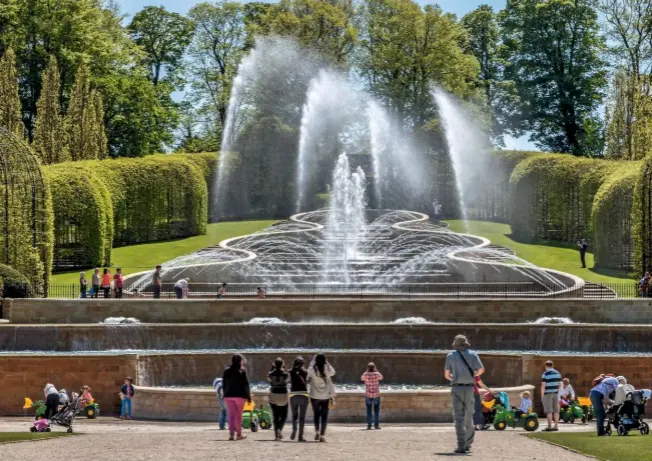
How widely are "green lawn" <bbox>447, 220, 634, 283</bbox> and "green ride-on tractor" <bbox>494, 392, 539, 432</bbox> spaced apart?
2657 cm

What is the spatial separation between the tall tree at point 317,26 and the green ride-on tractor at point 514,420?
193 feet

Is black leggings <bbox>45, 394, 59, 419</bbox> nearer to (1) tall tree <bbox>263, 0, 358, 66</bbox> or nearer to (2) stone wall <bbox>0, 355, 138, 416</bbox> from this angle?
(2) stone wall <bbox>0, 355, 138, 416</bbox>

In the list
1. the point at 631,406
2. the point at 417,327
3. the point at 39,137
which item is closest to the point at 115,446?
the point at 631,406

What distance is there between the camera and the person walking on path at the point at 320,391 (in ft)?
66.1

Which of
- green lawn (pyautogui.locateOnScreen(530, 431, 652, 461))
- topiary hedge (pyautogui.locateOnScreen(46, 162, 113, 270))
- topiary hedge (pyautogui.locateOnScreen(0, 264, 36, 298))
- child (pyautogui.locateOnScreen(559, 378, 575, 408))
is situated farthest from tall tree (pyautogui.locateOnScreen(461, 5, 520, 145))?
green lawn (pyautogui.locateOnScreen(530, 431, 652, 461))

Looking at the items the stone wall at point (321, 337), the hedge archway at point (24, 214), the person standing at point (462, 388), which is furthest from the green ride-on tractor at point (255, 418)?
the hedge archway at point (24, 214)

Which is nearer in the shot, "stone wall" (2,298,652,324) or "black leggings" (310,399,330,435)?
"black leggings" (310,399,330,435)

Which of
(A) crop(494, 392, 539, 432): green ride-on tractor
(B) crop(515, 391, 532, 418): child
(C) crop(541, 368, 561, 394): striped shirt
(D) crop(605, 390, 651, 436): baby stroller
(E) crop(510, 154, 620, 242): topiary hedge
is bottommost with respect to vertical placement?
(A) crop(494, 392, 539, 432): green ride-on tractor

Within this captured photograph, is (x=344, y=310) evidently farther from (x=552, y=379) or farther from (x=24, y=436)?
(x=24, y=436)

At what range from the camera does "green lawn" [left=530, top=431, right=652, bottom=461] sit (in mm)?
17766

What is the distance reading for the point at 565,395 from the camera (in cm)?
2633

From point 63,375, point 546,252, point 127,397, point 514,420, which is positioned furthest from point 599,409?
point 546,252

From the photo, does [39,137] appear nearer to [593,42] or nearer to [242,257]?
[242,257]

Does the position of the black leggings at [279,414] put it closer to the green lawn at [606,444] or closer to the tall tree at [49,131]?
the green lawn at [606,444]
